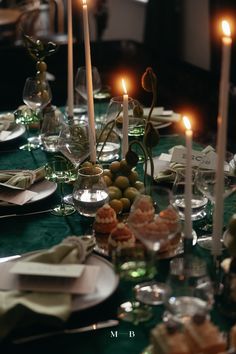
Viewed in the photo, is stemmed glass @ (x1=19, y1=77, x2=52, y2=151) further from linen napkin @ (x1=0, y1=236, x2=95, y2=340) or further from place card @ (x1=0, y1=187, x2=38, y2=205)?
linen napkin @ (x1=0, y1=236, x2=95, y2=340)

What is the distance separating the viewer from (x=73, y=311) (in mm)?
1097

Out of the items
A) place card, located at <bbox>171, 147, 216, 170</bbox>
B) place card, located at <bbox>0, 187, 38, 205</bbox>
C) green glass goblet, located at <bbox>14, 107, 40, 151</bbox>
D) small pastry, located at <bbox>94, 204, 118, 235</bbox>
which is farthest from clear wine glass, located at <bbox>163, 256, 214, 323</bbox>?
green glass goblet, located at <bbox>14, 107, 40, 151</bbox>

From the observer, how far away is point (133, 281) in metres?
1.21

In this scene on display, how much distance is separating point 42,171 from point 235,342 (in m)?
0.87

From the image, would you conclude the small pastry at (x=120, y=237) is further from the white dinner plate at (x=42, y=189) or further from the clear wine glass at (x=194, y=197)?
the white dinner plate at (x=42, y=189)

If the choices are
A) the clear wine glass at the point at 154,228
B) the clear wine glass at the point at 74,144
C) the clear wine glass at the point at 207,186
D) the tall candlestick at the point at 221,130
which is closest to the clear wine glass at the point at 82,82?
the clear wine glass at the point at 74,144

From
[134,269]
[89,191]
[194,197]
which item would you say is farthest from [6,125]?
[134,269]

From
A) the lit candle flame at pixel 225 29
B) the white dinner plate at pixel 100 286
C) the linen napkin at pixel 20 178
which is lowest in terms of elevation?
the linen napkin at pixel 20 178

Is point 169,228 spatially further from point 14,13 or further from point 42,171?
point 14,13

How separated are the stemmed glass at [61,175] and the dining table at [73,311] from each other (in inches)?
0.9

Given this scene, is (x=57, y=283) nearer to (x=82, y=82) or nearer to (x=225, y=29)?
(x=225, y=29)

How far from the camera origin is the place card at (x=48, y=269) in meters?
1.12

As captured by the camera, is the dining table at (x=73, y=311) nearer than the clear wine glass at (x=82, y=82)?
Yes

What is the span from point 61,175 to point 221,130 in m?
0.59
